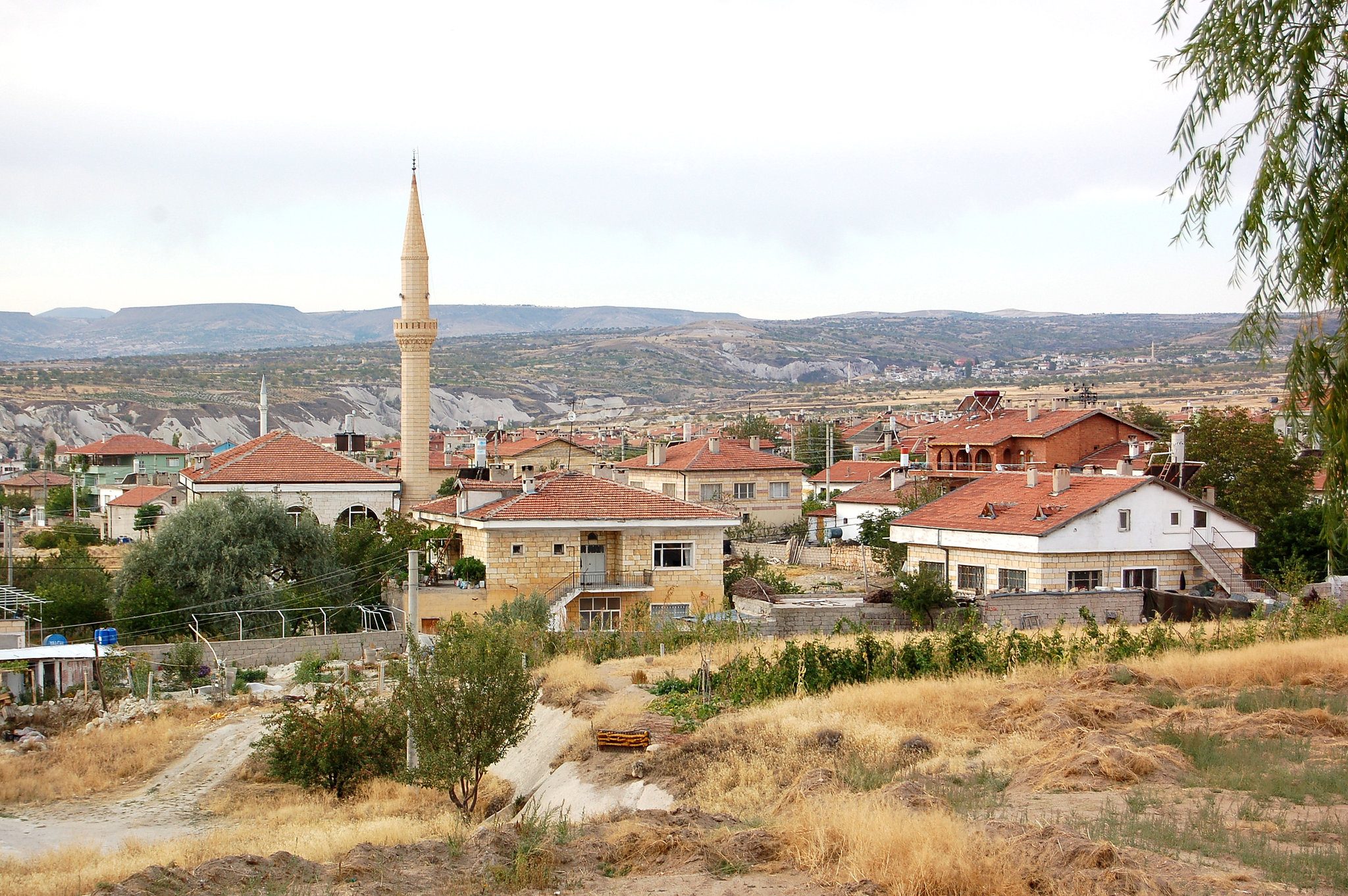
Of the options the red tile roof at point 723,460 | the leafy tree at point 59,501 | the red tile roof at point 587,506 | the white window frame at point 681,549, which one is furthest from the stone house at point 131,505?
the white window frame at point 681,549

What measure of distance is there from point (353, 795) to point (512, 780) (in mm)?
2869

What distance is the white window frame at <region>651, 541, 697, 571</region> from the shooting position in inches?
1511

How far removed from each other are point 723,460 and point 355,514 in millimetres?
22824

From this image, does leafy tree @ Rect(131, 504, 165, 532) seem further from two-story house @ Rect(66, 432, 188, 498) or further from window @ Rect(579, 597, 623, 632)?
window @ Rect(579, 597, 623, 632)

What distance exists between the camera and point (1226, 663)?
64.4 feet

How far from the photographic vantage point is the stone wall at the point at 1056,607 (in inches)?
1257

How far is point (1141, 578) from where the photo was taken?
3675 cm

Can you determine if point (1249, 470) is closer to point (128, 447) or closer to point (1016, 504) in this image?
point (1016, 504)

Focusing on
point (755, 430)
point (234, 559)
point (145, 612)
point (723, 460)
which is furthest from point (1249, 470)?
point (755, 430)

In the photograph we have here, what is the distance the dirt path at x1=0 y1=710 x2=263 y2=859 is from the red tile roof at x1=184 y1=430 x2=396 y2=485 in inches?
846

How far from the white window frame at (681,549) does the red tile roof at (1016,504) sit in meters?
7.36

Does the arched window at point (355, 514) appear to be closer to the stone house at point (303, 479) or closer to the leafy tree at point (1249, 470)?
the stone house at point (303, 479)

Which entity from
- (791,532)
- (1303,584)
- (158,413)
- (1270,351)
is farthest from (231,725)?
(158,413)

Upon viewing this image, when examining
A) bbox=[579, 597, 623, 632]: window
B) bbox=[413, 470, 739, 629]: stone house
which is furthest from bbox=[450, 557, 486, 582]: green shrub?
bbox=[579, 597, 623, 632]: window
